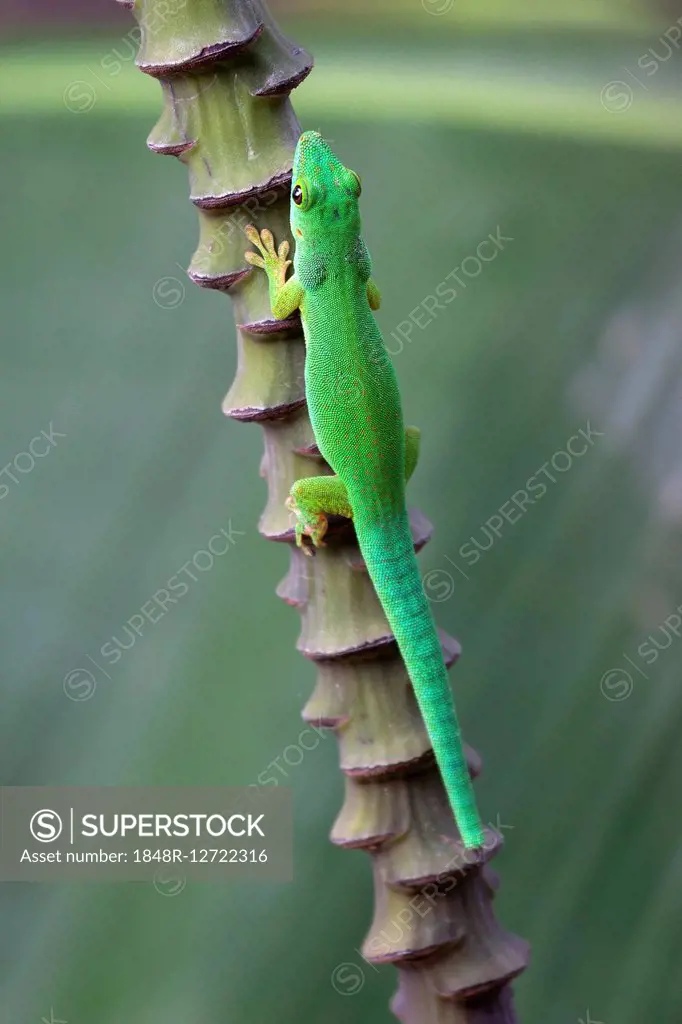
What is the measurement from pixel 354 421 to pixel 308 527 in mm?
219

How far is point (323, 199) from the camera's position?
1.27m

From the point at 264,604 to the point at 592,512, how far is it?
598mm

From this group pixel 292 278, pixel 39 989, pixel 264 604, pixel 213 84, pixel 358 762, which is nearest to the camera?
pixel 213 84

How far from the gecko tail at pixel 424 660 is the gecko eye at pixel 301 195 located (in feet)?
1.24

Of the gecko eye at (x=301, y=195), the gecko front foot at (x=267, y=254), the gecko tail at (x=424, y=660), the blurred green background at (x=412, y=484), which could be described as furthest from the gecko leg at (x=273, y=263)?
the blurred green background at (x=412, y=484)

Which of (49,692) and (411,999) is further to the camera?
(49,692)

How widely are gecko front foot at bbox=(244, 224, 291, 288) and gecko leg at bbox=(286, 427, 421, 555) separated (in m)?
0.20

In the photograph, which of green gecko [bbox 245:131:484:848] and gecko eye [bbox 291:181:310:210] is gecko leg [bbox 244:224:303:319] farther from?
gecko eye [bbox 291:181:310:210]

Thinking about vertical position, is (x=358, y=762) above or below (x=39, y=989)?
above

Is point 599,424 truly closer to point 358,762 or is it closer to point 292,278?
point 292,278

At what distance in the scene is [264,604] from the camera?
1745mm

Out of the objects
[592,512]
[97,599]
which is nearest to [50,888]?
[97,599]

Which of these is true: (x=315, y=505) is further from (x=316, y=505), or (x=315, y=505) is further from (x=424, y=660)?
(x=424, y=660)

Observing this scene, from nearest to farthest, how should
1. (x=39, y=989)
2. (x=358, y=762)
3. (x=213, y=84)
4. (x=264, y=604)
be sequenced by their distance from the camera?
(x=213, y=84) → (x=358, y=762) → (x=39, y=989) → (x=264, y=604)
